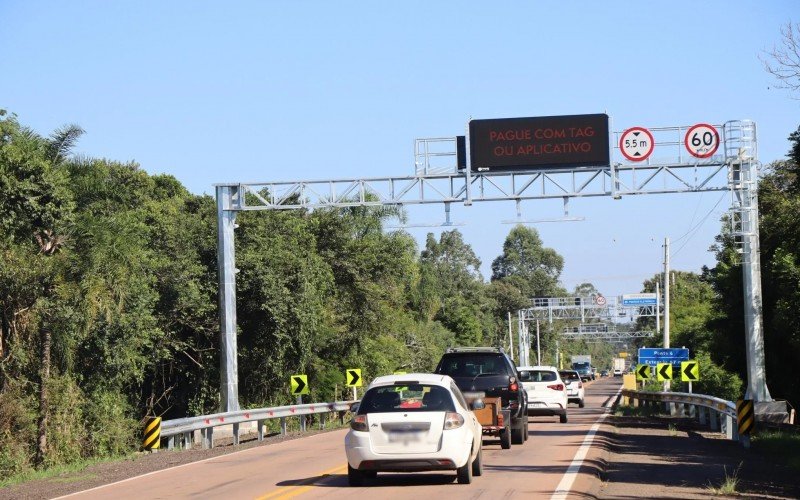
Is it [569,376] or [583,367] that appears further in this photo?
[583,367]

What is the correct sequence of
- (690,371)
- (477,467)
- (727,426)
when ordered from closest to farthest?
(477,467) → (727,426) → (690,371)

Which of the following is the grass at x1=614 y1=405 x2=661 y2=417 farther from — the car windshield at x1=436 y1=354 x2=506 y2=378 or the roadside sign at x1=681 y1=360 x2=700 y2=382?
the car windshield at x1=436 y1=354 x2=506 y2=378

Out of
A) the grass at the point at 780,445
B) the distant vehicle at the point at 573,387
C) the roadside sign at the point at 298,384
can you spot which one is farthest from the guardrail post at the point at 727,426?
the distant vehicle at the point at 573,387

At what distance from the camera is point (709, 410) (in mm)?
31188

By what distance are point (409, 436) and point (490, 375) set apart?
7132 mm

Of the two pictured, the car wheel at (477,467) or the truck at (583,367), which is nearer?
the car wheel at (477,467)

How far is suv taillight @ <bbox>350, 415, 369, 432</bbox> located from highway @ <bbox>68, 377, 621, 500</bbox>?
2.72ft

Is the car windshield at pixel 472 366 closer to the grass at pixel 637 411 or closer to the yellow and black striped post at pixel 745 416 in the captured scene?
the yellow and black striped post at pixel 745 416

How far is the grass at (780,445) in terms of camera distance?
19428mm

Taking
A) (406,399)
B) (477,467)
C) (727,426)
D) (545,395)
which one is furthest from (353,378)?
(406,399)

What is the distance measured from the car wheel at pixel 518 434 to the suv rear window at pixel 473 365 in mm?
1593

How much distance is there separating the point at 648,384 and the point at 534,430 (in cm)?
3576

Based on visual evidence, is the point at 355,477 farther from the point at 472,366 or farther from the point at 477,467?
the point at 472,366

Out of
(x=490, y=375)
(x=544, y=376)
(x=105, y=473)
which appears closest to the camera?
(x=105, y=473)
